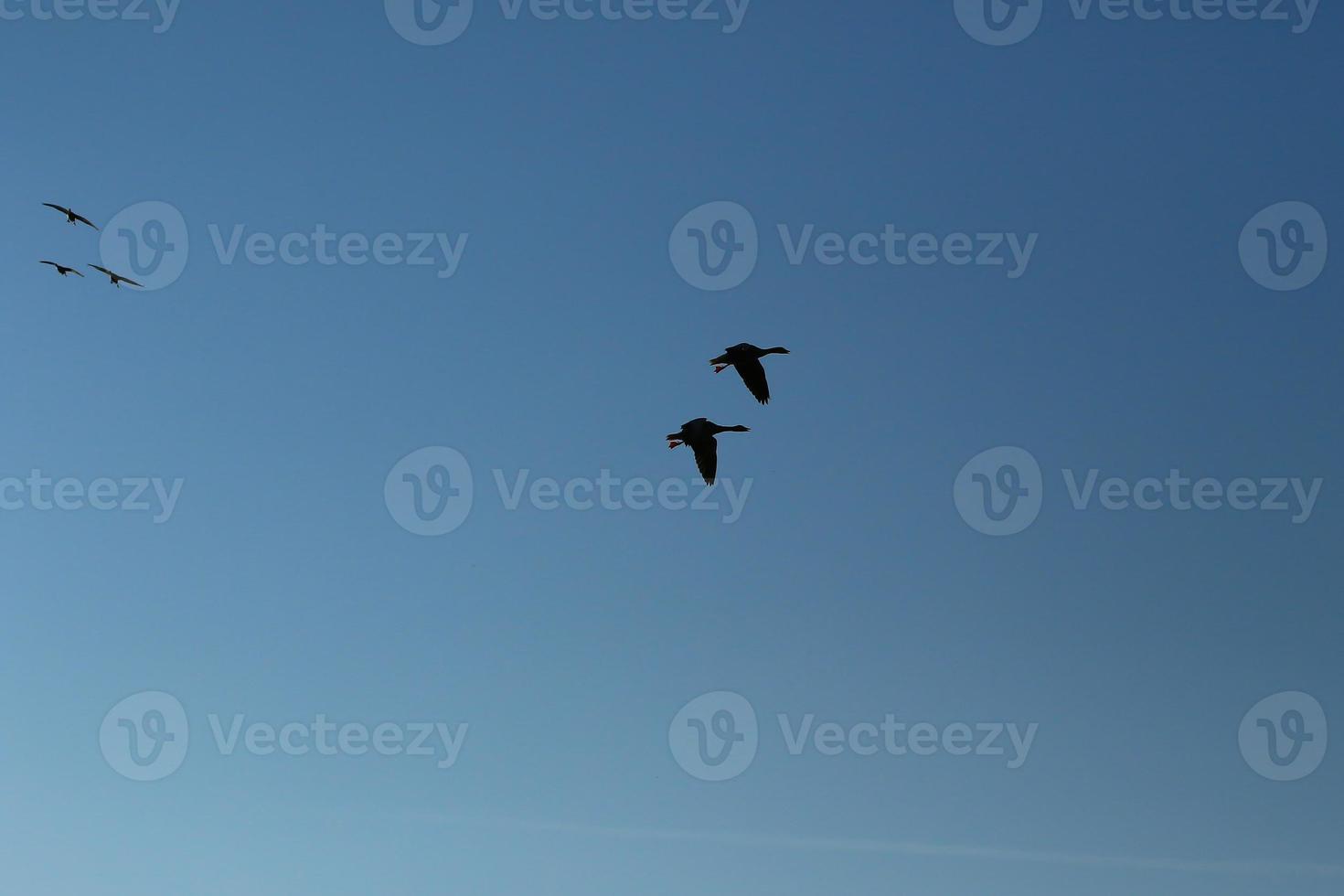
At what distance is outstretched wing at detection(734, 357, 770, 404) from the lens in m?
49.3

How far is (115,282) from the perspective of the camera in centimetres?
5375

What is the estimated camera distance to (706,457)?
50062mm

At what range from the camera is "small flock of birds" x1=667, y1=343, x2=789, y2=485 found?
162 feet

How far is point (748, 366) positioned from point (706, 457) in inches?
92.3

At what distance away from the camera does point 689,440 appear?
49938 mm

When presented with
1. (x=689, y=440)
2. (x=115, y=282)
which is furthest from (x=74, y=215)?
(x=689, y=440)

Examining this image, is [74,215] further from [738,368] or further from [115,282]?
[738,368]

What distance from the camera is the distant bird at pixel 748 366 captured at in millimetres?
49281

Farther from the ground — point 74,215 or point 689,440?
point 74,215

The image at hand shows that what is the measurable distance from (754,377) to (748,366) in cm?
30

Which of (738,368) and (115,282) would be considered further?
(115,282)

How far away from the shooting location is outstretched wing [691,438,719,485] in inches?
1971

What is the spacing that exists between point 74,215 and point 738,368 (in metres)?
15.9

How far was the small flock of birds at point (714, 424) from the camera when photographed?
162 feet
